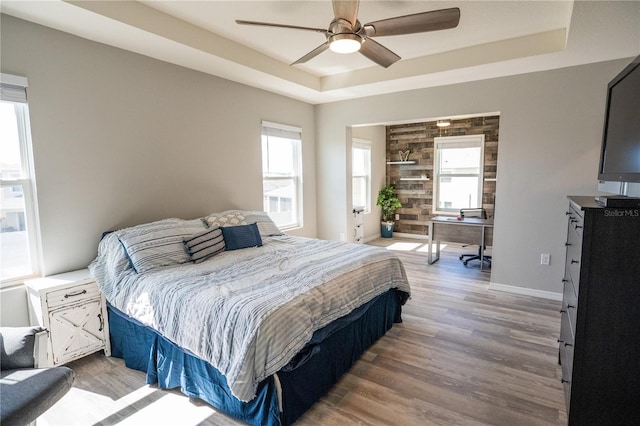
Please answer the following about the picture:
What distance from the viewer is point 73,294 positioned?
249 cm

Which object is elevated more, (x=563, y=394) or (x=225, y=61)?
(x=225, y=61)

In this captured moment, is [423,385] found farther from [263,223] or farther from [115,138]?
[115,138]

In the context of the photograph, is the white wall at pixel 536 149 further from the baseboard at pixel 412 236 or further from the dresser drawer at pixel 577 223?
the baseboard at pixel 412 236

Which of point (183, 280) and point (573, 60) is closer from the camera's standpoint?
point (183, 280)

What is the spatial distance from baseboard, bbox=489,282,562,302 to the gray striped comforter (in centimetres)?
170

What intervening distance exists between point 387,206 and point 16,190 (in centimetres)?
603

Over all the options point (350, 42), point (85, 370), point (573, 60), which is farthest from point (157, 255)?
point (573, 60)

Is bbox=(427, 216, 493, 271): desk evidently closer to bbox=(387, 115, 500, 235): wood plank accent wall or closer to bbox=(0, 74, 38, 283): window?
bbox=(387, 115, 500, 235): wood plank accent wall

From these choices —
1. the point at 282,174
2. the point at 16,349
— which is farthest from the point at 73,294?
the point at 282,174

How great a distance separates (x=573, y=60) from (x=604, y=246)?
2625mm

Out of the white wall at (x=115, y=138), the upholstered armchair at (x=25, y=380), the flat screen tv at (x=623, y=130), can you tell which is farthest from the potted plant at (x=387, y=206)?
the upholstered armchair at (x=25, y=380)

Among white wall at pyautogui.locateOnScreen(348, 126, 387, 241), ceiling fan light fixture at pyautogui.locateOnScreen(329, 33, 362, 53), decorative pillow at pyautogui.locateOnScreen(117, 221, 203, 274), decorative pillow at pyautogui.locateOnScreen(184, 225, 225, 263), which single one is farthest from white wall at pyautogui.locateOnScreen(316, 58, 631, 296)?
decorative pillow at pyautogui.locateOnScreen(117, 221, 203, 274)

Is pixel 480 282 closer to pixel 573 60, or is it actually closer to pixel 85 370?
pixel 573 60

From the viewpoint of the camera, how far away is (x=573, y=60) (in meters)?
3.34
